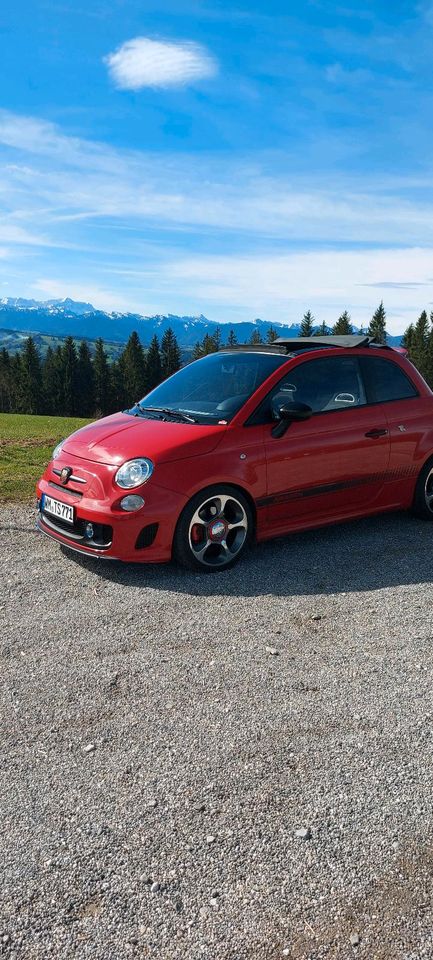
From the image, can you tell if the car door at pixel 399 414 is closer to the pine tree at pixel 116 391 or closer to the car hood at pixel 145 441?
the car hood at pixel 145 441

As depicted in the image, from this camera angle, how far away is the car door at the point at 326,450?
549 centimetres

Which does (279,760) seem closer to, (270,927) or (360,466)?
(270,927)

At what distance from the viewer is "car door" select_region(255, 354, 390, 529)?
216 inches

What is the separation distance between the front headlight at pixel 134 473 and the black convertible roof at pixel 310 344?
6.23 feet

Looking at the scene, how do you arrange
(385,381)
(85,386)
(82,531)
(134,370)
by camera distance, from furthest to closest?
(134,370), (85,386), (385,381), (82,531)

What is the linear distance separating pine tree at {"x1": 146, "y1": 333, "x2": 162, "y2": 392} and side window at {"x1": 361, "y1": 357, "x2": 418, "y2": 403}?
265 ft

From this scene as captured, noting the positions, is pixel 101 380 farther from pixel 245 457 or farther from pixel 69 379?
pixel 245 457

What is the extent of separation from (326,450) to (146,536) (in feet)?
5.98

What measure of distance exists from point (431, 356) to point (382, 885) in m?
84.6

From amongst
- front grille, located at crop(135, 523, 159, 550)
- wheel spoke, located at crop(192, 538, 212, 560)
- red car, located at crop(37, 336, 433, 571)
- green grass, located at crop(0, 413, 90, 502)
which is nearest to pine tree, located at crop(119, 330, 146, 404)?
green grass, located at crop(0, 413, 90, 502)

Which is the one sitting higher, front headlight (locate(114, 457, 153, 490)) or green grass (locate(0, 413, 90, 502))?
front headlight (locate(114, 457, 153, 490))

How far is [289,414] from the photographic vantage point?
5.36 meters

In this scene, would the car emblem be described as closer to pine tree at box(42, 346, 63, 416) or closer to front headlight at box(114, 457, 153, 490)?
front headlight at box(114, 457, 153, 490)

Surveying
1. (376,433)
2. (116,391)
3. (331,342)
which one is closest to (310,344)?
(331,342)
